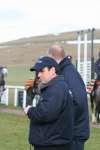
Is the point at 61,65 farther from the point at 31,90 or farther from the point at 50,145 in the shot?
the point at 31,90

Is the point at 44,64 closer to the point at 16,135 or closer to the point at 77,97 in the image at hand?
the point at 77,97

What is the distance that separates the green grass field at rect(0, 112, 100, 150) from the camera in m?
15.1

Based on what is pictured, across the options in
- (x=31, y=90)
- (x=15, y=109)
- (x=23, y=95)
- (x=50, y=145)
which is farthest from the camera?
(x=23, y=95)

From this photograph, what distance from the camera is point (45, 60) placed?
8.14 m

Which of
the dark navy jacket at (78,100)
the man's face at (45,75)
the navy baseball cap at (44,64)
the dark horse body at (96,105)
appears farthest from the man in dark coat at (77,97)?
the dark horse body at (96,105)

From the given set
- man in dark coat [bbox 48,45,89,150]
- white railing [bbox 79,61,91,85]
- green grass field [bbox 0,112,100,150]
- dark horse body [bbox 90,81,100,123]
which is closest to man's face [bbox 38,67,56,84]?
man in dark coat [bbox 48,45,89,150]

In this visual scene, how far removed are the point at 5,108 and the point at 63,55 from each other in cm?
1835

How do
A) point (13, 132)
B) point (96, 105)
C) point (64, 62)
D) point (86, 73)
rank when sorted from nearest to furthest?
point (64, 62) → point (13, 132) → point (96, 105) → point (86, 73)

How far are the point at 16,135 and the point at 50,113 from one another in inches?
363

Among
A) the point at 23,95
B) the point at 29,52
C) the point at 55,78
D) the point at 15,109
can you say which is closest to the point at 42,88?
the point at 55,78

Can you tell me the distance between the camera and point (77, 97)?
29.7 feet

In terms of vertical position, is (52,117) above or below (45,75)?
below

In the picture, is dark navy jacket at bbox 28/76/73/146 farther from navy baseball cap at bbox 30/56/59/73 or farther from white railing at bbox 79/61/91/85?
white railing at bbox 79/61/91/85

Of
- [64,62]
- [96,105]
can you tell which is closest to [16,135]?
[96,105]
